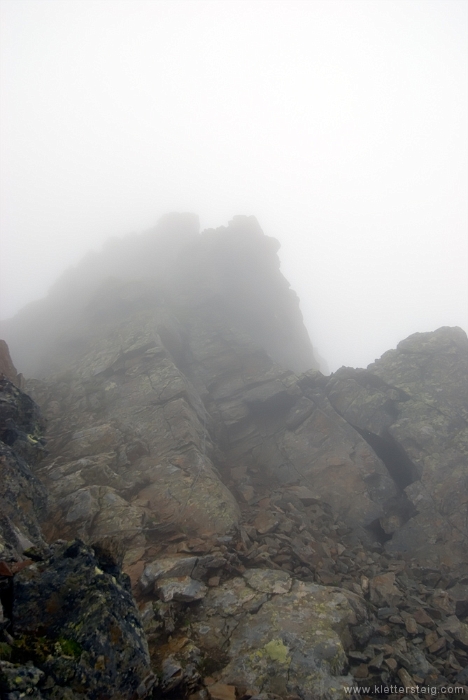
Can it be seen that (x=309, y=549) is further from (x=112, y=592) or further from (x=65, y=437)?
(x=65, y=437)

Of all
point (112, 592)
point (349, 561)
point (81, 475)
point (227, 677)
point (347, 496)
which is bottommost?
point (347, 496)

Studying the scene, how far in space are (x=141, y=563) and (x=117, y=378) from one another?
23043 millimetres

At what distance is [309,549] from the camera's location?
768 inches

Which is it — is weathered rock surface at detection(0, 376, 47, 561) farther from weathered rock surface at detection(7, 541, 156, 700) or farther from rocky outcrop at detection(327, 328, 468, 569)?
rocky outcrop at detection(327, 328, 468, 569)

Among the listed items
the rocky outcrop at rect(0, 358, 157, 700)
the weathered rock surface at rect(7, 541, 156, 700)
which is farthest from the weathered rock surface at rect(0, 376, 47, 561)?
the weathered rock surface at rect(7, 541, 156, 700)

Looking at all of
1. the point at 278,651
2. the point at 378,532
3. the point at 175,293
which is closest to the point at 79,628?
the point at 278,651

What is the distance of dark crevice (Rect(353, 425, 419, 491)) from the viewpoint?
28411 mm

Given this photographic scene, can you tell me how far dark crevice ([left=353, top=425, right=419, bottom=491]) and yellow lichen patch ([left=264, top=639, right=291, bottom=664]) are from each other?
64.7 ft

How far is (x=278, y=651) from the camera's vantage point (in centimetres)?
1220

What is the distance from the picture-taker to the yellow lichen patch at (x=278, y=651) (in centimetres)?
1195

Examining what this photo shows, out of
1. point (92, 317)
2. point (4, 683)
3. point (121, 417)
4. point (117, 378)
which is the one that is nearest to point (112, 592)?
point (4, 683)

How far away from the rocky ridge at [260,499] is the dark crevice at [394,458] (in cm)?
19

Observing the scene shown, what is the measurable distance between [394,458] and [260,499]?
13495 mm

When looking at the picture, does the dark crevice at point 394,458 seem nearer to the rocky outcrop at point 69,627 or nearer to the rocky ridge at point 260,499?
the rocky ridge at point 260,499
